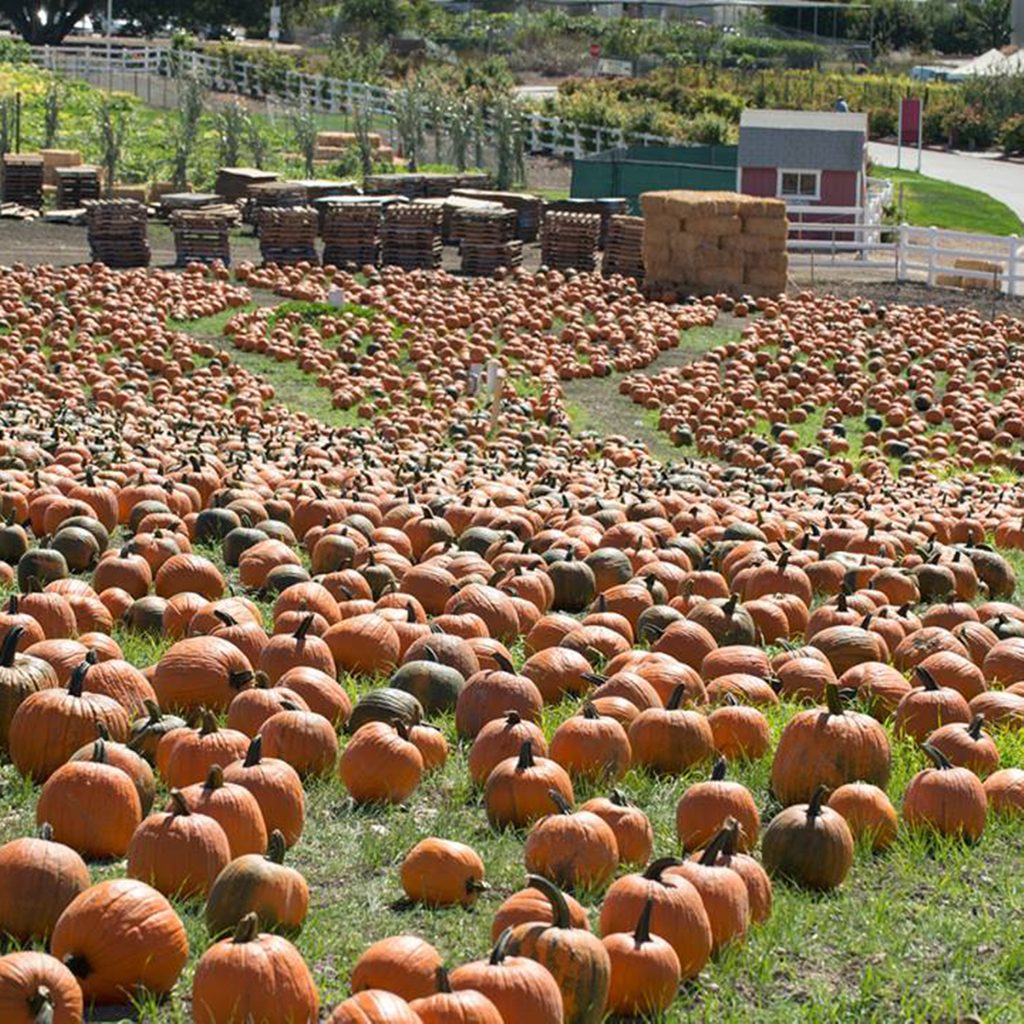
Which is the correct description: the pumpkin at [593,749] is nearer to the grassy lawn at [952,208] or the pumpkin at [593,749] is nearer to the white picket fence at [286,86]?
the grassy lawn at [952,208]

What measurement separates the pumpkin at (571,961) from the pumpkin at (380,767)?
1.91 metres

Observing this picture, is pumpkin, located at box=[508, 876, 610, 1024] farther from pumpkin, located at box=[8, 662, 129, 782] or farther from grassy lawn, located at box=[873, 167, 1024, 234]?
grassy lawn, located at box=[873, 167, 1024, 234]

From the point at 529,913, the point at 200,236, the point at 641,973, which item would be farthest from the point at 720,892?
the point at 200,236

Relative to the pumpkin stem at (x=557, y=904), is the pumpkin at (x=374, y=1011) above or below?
below

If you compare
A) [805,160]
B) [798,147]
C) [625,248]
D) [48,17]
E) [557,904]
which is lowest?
[557,904]

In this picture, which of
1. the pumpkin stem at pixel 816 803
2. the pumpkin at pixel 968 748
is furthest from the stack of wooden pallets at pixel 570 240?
the pumpkin stem at pixel 816 803

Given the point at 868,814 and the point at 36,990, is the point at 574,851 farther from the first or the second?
the point at 36,990

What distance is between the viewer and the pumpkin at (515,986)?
4707 mm

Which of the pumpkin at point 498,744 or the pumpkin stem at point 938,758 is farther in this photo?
the pumpkin at point 498,744

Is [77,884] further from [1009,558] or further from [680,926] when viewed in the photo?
[1009,558]

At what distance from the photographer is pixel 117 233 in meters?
31.9

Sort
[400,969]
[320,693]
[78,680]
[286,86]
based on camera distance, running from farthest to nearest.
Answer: [286,86], [320,693], [78,680], [400,969]

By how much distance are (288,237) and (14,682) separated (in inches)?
1043

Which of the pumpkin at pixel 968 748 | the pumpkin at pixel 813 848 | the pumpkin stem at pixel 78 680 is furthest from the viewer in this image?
the pumpkin at pixel 968 748
